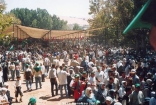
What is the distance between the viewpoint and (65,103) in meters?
10.5

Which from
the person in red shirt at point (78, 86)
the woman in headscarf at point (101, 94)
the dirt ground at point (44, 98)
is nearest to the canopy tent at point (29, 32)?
the dirt ground at point (44, 98)

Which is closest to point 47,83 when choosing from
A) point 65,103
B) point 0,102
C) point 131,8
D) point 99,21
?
point 65,103

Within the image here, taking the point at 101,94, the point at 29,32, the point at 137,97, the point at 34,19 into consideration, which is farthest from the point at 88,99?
the point at 34,19

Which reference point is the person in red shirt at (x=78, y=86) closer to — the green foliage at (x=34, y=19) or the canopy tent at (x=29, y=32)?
the canopy tent at (x=29, y=32)

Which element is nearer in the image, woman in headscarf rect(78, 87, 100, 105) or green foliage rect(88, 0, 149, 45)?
woman in headscarf rect(78, 87, 100, 105)

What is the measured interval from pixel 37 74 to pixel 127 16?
17373 millimetres

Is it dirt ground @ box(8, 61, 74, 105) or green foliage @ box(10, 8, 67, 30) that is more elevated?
green foliage @ box(10, 8, 67, 30)

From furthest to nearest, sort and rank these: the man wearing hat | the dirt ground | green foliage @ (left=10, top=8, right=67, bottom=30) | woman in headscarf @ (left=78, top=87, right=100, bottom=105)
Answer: green foliage @ (left=10, top=8, right=67, bottom=30) → the dirt ground → the man wearing hat → woman in headscarf @ (left=78, top=87, right=100, bottom=105)

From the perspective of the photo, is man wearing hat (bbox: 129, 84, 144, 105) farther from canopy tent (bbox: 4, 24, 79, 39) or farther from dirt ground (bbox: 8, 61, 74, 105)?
canopy tent (bbox: 4, 24, 79, 39)

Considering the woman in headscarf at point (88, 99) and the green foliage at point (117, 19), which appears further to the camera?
the green foliage at point (117, 19)

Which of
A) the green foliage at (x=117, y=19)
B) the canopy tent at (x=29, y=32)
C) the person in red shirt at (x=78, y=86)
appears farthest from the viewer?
the green foliage at (x=117, y=19)

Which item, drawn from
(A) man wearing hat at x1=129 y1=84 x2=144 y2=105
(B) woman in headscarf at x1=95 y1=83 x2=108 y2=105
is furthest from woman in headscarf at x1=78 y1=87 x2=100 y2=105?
(A) man wearing hat at x1=129 y1=84 x2=144 y2=105

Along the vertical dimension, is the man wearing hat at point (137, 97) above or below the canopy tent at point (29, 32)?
below

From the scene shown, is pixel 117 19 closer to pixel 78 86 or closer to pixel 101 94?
pixel 78 86
